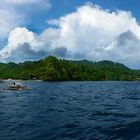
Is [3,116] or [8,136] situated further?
[3,116]

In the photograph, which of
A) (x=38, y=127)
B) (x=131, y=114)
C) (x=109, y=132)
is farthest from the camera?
(x=131, y=114)

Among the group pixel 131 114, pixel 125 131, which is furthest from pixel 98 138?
pixel 131 114

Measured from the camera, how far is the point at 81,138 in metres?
33.0

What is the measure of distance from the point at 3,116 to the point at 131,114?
61.3 feet

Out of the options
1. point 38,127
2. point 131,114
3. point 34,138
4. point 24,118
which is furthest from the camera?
point 131,114

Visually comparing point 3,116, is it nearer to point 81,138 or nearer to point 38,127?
point 38,127

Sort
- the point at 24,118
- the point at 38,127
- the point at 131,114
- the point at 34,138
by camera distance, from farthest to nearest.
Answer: the point at 131,114 → the point at 24,118 → the point at 38,127 → the point at 34,138

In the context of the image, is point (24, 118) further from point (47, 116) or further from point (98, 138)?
point (98, 138)

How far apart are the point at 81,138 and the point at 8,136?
7.19 meters

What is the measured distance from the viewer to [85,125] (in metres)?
39.6

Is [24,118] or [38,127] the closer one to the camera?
[38,127]

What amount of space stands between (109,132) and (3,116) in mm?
17550

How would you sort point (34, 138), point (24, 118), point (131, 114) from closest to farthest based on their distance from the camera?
point (34, 138)
point (24, 118)
point (131, 114)

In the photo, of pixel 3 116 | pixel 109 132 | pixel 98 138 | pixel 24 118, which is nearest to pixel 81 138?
pixel 98 138
